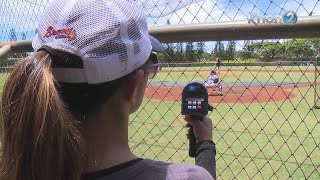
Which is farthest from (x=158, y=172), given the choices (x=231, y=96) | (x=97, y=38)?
(x=231, y=96)

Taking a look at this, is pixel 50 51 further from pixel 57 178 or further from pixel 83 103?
pixel 57 178

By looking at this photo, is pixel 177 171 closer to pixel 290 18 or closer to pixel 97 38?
pixel 97 38

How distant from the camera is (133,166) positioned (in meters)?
1.18

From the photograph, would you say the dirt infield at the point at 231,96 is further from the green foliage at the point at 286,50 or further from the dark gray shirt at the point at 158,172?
the dark gray shirt at the point at 158,172

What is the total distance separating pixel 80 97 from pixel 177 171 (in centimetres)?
33

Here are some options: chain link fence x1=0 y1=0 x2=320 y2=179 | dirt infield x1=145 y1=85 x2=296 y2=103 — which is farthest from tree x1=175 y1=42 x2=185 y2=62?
dirt infield x1=145 y1=85 x2=296 y2=103

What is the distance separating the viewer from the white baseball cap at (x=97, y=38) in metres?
1.14

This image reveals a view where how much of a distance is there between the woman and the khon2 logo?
1.07 meters

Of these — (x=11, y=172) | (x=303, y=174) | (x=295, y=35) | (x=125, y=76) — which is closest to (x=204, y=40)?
(x=295, y=35)

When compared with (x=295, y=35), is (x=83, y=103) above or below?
below

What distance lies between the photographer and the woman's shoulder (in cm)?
120

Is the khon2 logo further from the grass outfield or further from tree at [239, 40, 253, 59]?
the grass outfield

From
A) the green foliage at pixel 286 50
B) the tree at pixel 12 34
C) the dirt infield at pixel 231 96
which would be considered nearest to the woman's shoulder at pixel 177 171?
the green foliage at pixel 286 50

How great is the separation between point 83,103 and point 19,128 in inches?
6.8
